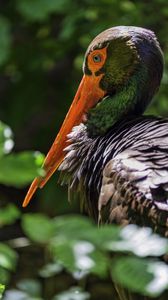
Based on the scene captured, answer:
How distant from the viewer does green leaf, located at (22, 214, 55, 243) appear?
52.2 inches

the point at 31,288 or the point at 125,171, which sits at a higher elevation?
the point at 31,288

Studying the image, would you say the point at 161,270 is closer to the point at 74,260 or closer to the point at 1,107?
the point at 74,260

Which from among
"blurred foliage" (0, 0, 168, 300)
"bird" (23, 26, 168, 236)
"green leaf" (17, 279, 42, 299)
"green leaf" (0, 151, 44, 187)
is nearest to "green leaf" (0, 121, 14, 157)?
"green leaf" (0, 151, 44, 187)

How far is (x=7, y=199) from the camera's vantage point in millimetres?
7145

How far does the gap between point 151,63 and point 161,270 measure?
2691 mm

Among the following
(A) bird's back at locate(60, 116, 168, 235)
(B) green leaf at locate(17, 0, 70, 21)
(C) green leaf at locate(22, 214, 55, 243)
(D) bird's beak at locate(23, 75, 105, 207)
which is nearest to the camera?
(C) green leaf at locate(22, 214, 55, 243)

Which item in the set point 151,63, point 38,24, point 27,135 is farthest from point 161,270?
point 27,135

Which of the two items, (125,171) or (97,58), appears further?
(97,58)

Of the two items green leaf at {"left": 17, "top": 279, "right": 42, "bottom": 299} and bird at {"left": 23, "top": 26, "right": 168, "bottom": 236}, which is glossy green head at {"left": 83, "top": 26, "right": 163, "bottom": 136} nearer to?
bird at {"left": 23, "top": 26, "right": 168, "bottom": 236}

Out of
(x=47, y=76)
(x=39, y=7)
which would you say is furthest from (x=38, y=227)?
(x=47, y=76)

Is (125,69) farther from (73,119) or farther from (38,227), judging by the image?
(38,227)

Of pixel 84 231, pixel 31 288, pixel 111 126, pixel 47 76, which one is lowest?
pixel 47 76

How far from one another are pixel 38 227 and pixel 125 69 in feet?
9.06

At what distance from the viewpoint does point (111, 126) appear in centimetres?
399
